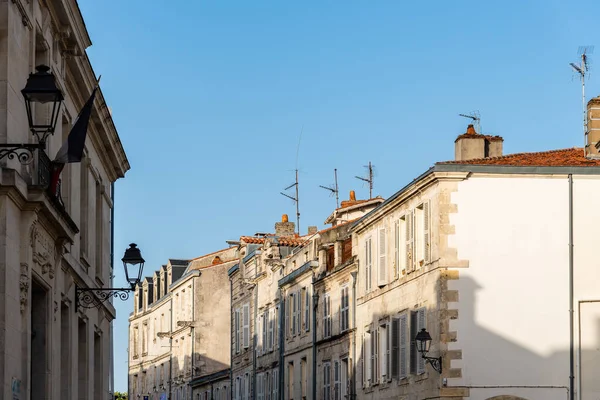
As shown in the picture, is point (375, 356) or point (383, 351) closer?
point (383, 351)

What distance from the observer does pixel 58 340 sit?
19.7 m

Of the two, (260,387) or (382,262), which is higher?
(382,262)

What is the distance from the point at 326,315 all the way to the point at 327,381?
Result: 2294mm

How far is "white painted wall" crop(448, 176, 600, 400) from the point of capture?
30.9 m

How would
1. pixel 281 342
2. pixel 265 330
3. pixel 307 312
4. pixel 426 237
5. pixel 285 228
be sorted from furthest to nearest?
pixel 285 228, pixel 265 330, pixel 281 342, pixel 307 312, pixel 426 237

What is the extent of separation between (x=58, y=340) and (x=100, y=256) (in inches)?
261

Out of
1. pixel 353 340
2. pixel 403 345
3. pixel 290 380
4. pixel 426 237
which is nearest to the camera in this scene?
pixel 426 237

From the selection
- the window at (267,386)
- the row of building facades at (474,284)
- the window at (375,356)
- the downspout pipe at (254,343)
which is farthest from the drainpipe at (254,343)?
the window at (375,356)

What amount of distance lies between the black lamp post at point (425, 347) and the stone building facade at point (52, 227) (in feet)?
24.7

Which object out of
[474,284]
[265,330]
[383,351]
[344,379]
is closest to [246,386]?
[265,330]

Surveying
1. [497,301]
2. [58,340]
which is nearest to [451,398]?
[497,301]

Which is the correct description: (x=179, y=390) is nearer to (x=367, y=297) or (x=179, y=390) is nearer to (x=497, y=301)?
(x=367, y=297)

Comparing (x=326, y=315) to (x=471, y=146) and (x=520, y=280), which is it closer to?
(x=471, y=146)

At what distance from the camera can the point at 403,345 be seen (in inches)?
1372
